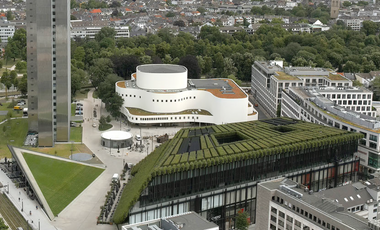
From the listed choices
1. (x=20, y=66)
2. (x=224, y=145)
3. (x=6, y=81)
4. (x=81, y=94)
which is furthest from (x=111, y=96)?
(x=224, y=145)

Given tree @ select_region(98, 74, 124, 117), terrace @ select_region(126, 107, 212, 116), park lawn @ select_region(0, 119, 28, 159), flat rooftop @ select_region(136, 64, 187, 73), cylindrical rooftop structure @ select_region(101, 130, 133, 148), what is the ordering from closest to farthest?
park lawn @ select_region(0, 119, 28, 159) → cylindrical rooftop structure @ select_region(101, 130, 133, 148) → terrace @ select_region(126, 107, 212, 116) → tree @ select_region(98, 74, 124, 117) → flat rooftop @ select_region(136, 64, 187, 73)

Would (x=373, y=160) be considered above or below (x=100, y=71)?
below

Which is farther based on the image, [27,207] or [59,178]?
[59,178]

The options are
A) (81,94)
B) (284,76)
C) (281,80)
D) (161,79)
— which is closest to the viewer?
(161,79)

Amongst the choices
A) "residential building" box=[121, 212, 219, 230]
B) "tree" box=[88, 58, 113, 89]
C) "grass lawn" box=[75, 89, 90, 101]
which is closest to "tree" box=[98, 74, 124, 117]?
"tree" box=[88, 58, 113, 89]

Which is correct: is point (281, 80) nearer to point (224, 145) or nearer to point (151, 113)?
point (151, 113)

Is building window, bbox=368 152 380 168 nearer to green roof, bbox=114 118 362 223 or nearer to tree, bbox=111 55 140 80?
green roof, bbox=114 118 362 223

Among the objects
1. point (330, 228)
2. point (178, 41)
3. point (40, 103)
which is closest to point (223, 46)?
point (178, 41)

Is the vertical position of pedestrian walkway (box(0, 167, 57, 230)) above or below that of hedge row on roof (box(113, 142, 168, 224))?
below
